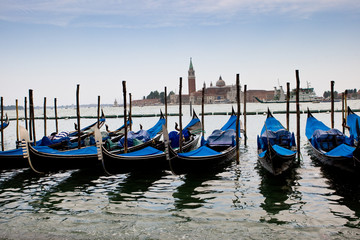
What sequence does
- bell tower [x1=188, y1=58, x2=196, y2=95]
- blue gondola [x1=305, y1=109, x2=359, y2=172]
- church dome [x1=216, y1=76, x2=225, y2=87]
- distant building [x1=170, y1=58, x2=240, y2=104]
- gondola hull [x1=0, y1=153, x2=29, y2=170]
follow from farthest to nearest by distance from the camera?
church dome [x1=216, y1=76, x2=225, y2=87], bell tower [x1=188, y1=58, x2=196, y2=95], distant building [x1=170, y1=58, x2=240, y2=104], gondola hull [x1=0, y1=153, x2=29, y2=170], blue gondola [x1=305, y1=109, x2=359, y2=172]

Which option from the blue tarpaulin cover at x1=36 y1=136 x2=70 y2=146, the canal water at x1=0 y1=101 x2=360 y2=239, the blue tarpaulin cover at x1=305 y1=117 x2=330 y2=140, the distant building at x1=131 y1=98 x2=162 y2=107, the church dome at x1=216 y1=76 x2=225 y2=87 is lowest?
the canal water at x1=0 y1=101 x2=360 y2=239

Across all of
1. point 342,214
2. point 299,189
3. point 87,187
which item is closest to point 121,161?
point 87,187

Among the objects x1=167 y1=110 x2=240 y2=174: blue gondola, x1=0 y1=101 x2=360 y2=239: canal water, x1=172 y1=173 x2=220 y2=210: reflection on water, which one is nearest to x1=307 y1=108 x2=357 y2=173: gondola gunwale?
x1=0 y1=101 x2=360 y2=239: canal water

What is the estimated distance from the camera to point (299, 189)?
5.52 m

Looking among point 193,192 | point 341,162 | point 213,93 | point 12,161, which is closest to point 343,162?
point 341,162

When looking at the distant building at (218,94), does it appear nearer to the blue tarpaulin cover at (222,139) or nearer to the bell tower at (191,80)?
the bell tower at (191,80)

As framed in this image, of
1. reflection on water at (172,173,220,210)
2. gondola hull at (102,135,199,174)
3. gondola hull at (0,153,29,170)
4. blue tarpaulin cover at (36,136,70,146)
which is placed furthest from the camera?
blue tarpaulin cover at (36,136,70,146)

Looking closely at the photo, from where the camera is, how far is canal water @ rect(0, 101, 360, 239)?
3.94m

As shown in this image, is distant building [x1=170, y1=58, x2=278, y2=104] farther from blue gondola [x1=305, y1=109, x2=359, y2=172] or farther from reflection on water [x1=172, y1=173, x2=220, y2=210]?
reflection on water [x1=172, y1=173, x2=220, y2=210]

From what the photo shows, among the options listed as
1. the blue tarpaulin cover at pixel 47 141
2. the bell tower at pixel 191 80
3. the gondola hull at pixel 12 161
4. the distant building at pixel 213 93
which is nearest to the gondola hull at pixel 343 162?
the gondola hull at pixel 12 161

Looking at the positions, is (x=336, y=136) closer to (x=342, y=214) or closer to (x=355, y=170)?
(x=355, y=170)

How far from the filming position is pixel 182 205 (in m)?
4.91

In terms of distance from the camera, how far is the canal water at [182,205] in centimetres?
394

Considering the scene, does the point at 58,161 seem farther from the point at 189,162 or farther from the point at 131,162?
the point at 189,162
